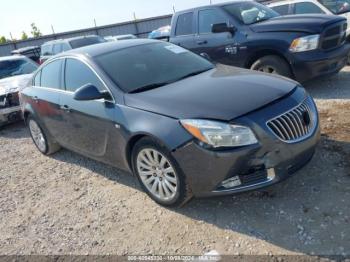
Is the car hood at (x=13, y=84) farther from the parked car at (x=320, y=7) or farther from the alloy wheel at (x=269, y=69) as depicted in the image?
the parked car at (x=320, y=7)

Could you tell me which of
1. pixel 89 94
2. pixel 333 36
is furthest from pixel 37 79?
pixel 333 36

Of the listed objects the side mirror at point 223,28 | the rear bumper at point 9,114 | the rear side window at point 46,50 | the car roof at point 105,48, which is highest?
the car roof at point 105,48

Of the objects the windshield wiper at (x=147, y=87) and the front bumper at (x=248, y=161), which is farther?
the windshield wiper at (x=147, y=87)

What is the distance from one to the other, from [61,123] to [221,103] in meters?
2.47

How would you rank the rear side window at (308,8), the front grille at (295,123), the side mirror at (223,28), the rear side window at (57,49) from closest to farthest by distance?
the front grille at (295,123)
the side mirror at (223,28)
the rear side window at (308,8)
the rear side window at (57,49)

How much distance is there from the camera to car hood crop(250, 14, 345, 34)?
6.52 m

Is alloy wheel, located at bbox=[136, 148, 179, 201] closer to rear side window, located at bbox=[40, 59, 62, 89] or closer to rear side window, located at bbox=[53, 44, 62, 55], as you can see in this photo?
rear side window, located at bbox=[40, 59, 62, 89]

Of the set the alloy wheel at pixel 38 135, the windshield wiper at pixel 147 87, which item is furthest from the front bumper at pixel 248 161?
the alloy wheel at pixel 38 135

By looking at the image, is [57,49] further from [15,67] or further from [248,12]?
[248,12]

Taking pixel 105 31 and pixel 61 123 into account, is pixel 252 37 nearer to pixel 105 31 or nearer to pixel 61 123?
pixel 61 123

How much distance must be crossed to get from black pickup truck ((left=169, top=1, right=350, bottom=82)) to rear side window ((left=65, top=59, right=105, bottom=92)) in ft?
11.6

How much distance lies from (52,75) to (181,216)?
9.43ft

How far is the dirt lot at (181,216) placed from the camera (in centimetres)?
319

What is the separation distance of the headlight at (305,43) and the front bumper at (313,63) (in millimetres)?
83
